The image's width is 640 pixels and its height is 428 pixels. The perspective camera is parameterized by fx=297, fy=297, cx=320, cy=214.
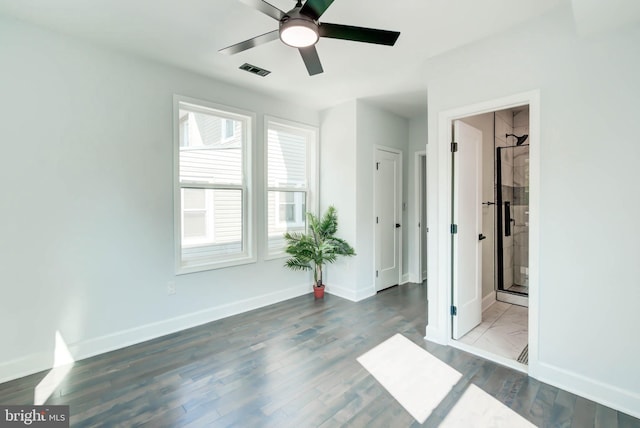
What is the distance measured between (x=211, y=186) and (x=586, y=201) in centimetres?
343

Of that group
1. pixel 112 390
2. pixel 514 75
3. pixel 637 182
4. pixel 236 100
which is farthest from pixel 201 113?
pixel 637 182

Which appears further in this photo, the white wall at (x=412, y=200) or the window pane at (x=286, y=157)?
the white wall at (x=412, y=200)

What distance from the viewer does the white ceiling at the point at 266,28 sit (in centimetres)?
212

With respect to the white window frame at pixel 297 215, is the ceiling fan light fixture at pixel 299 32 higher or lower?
higher

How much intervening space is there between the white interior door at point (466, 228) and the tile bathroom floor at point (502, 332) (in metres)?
0.10

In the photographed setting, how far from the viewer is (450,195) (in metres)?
2.81

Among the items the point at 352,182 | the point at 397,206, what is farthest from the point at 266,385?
the point at 397,206

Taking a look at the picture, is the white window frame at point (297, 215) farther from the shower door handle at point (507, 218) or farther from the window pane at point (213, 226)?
the shower door handle at point (507, 218)

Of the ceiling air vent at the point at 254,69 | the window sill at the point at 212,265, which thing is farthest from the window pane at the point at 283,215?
the ceiling air vent at the point at 254,69

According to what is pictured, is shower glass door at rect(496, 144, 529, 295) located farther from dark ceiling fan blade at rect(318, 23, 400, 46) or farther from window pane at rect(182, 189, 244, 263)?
window pane at rect(182, 189, 244, 263)

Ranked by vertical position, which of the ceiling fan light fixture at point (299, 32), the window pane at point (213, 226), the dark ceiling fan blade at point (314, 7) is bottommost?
the window pane at point (213, 226)

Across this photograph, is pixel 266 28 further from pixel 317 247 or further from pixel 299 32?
pixel 317 247

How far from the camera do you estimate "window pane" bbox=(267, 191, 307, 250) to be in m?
4.12

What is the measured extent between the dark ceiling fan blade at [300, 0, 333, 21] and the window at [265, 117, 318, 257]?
2309 millimetres
